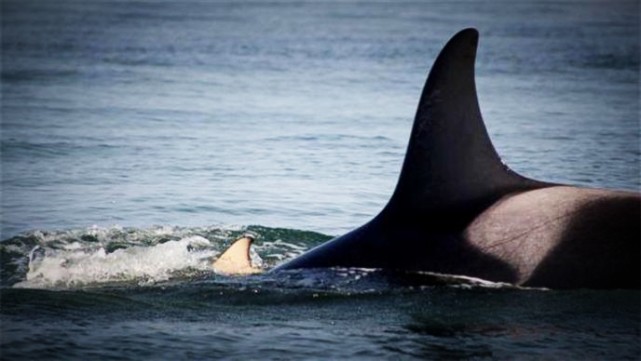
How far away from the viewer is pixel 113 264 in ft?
35.4

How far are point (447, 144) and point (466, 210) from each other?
500 mm

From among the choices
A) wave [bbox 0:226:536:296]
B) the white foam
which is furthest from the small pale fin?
the white foam

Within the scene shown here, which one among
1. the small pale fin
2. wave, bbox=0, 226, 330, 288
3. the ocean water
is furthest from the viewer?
wave, bbox=0, 226, 330, 288

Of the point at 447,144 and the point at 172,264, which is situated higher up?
the point at 447,144

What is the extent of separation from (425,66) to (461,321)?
30250mm

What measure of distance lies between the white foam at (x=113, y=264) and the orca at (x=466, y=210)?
1.73 meters

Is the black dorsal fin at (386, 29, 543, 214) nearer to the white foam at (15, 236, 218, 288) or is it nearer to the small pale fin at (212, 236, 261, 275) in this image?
the small pale fin at (212, 236, 261, 275)

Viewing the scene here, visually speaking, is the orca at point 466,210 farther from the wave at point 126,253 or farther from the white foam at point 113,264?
the wave at point 126,253

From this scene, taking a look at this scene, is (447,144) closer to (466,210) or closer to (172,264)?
(466,210)

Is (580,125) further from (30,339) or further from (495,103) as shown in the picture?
(30,339)

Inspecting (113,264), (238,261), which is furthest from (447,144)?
(113,264)

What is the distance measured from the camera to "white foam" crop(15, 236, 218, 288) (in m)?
10.3

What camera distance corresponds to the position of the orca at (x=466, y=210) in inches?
349

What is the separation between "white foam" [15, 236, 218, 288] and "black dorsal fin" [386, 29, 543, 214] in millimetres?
2169
